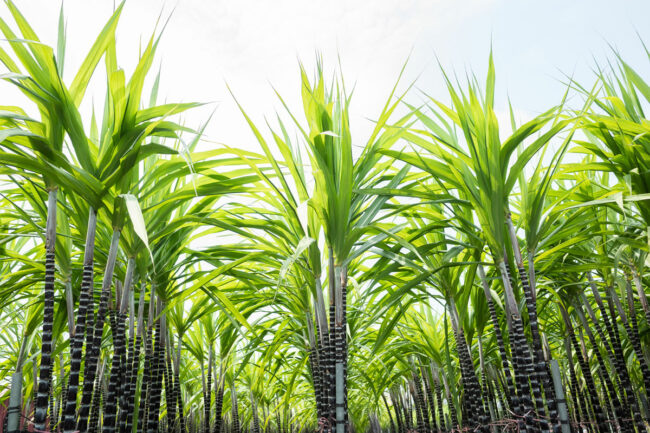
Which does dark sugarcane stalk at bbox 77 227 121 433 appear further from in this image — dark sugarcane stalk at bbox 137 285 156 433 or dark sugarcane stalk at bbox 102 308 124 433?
dark sugarcane stalk at bbox 137 285 156 433

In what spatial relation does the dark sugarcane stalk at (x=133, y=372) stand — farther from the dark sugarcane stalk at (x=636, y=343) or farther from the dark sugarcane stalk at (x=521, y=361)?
the dark sugarcane stalk at (x=636, y=343)

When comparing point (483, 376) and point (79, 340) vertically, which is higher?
point (79, 340)

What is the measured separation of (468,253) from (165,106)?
2.30 meters

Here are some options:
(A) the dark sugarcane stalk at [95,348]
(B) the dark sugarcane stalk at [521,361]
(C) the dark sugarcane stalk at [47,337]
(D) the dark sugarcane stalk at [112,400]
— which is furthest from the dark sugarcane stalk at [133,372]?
(B) the dark sugarcane stalk at [521,361]

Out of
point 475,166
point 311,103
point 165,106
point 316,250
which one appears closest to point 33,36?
point 165,106

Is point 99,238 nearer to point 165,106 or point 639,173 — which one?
point 165,106

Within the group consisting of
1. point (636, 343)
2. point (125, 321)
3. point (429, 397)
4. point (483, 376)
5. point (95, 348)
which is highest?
point (125, 321)

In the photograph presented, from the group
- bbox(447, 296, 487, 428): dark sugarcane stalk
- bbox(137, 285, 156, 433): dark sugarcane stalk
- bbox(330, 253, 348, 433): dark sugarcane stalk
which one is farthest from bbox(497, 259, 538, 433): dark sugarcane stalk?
bbox(137, 285, 156, 433): dark sugarcane stalk

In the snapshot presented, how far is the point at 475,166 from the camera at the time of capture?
2.23 meters

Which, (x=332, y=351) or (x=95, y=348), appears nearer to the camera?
(x=95, y=348)

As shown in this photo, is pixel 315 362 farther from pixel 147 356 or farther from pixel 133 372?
pixel 133 372

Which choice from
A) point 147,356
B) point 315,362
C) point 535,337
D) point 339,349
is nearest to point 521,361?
point 535,337

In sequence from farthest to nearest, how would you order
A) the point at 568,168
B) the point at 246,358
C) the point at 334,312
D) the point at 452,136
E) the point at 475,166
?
the point at 246,358 < the point at 568,168 < the point at 452,136 < the point at 334,312 < the point at 475,166

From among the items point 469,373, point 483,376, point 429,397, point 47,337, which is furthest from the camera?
point 429,397
